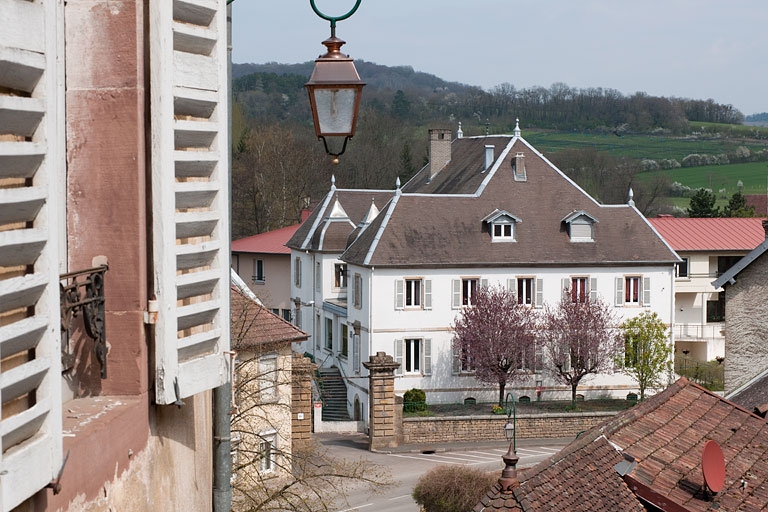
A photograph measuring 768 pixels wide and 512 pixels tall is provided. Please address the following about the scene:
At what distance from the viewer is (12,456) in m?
3.75

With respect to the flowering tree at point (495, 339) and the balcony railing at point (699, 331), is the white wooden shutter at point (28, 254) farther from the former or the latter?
the balcony railing at point (699, 331)

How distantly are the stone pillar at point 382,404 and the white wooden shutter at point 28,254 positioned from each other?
33.7 meters

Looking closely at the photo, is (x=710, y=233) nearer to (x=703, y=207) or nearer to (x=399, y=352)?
(x=703, y=207)

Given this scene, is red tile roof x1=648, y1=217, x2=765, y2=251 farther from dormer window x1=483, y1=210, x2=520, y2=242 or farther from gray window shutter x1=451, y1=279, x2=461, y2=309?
gray window shutter x1=451, y1=279, x2=461, y2=309

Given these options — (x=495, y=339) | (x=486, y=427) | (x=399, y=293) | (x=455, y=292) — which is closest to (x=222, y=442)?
(x=486, y=427)

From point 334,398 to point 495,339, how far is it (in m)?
6.43

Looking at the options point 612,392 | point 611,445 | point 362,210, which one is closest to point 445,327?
point 612,392

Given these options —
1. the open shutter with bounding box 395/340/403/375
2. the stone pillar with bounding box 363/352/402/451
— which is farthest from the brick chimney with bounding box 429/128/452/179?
the stone pillar with bounding box 363/352/402/451

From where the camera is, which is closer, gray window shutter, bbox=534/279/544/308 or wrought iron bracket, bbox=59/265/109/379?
wrought iron bracket, bbox=59/265/109/379

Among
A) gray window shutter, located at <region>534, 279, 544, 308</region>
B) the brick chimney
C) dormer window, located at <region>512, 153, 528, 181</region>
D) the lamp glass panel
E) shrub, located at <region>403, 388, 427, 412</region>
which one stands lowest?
shrub, located at <region>403, 388, 427, 412</region>

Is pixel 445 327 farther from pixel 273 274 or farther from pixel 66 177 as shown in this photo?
pixel 66 177

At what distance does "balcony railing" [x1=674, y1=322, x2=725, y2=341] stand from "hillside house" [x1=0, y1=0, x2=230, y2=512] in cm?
5241

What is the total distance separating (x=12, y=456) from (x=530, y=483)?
8.55 meters

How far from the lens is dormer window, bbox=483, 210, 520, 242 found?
148ft
